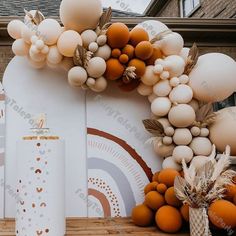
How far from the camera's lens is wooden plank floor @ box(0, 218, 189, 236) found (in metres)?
1.17

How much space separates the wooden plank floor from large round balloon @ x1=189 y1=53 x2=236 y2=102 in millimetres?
566

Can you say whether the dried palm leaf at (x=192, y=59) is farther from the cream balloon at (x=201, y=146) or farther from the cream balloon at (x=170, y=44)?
the cream balloon at (x=201, y=146)

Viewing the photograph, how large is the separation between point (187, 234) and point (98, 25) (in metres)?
0.89

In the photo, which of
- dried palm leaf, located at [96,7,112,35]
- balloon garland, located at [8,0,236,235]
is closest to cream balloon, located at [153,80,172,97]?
balloon garland, located at [8,0,236,235]

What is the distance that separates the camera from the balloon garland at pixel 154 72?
1244 mm

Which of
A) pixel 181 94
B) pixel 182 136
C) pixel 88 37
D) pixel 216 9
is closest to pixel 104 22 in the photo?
pixel 88 37

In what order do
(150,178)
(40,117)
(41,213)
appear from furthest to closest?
1. (150,178)
2. (40,117)
3. (41,213)

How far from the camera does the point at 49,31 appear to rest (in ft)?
4.10

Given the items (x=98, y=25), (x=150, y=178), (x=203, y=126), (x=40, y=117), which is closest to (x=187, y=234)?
(x=150, y=178)

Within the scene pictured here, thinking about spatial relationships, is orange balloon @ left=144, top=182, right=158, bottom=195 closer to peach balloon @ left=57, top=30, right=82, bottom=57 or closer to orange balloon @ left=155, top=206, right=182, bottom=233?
orange balloon @ left=155, top=206, right=182, bottom=233

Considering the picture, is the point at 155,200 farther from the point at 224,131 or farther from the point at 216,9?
the point at 216,9

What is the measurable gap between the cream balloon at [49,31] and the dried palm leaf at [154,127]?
1.64ft

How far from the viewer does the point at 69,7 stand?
1.24m

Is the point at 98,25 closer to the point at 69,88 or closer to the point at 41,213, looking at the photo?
the point at 69,88
